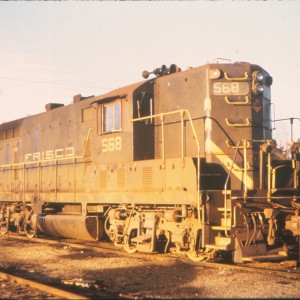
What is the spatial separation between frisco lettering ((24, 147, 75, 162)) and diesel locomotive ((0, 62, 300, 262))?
10 cm

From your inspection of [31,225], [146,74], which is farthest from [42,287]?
[31,225]

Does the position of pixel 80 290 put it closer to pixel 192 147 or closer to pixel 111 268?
pixel 111 268

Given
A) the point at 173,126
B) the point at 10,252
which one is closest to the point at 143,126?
the point at 173,126

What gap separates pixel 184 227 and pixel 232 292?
9.77 ft

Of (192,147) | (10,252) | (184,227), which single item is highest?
(192,147)

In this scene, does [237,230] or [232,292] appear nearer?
[232,292]

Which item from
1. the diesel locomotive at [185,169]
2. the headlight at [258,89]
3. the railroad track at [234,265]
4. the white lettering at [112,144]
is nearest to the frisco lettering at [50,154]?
the diesel locomotive at [185,169]

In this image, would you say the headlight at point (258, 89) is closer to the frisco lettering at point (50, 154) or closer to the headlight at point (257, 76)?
the headlight at point (257, 76)

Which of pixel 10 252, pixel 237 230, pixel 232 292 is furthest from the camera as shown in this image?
pixel 10 252

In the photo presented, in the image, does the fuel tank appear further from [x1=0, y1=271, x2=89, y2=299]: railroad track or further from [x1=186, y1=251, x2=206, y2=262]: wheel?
[x1=0, y1=271, x2=89, y2=299]: railroad track

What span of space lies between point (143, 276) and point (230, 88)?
4.65m

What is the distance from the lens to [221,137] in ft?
32.8

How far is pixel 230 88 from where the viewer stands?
10.2 metres

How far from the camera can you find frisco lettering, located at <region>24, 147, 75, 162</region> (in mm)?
13534
